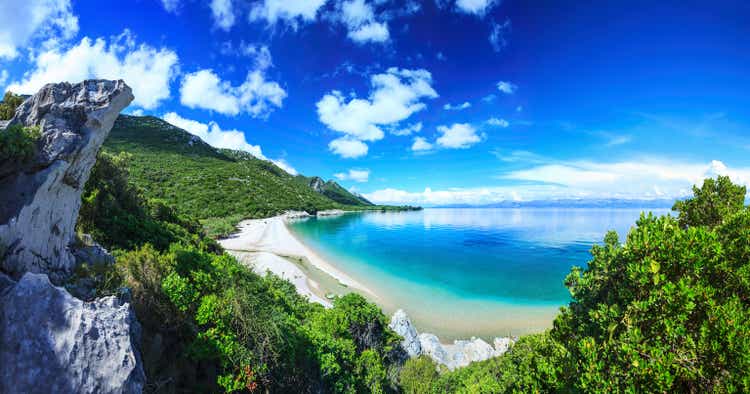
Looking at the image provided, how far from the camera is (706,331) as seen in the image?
146 inches

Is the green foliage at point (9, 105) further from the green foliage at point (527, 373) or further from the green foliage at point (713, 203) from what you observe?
the green foliage at point (713, 203)

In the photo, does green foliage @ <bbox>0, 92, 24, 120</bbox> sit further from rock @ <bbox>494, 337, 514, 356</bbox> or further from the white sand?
rock @ <bbox>494, 337, 514, 356</bbox>

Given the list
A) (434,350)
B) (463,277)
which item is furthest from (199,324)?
(463,277)

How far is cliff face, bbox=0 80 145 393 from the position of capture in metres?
3.31

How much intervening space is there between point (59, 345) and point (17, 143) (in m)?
3.35

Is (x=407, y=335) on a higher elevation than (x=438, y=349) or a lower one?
higher

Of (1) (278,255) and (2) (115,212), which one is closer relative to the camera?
(2) (115,212)

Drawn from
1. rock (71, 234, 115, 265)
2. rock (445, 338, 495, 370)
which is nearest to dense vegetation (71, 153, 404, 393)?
rock (71, 234, 115, 265)

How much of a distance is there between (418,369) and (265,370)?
7.32 metres

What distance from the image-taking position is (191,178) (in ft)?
226

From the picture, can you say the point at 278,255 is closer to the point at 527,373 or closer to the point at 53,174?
the point at 53,174

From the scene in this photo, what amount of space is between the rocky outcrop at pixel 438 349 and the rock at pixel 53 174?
13457mm

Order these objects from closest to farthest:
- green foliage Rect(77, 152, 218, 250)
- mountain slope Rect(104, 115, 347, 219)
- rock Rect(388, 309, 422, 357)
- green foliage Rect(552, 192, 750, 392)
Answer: green foliage Rect(552, 192, 750, 392) → green foliage Rect(77, 152, 218, 250) → rock Rect(388, 309, 422, 357) → mountain slope Rect(104, 115, 347, 219)

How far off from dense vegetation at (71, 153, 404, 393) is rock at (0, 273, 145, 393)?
3.90ft
